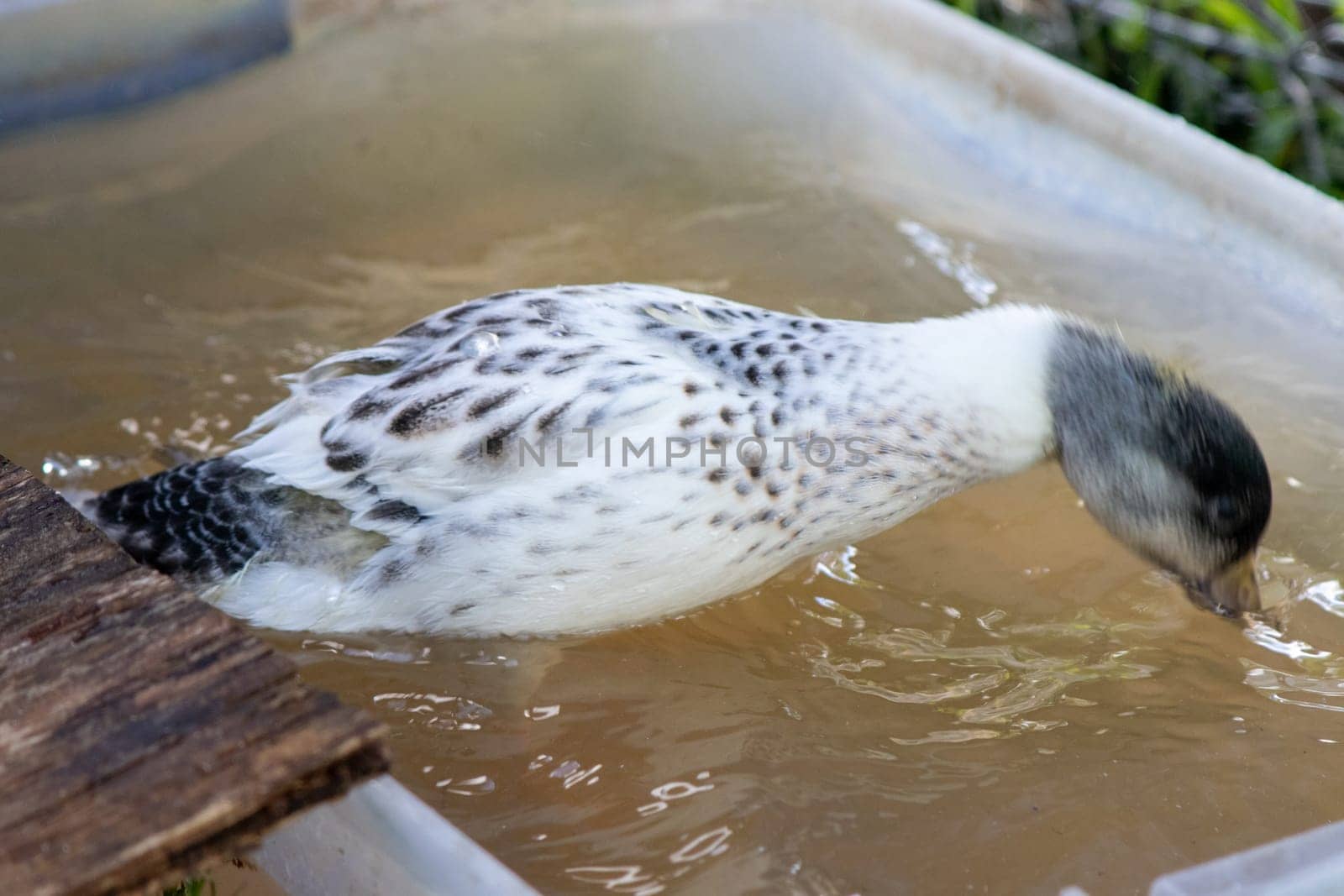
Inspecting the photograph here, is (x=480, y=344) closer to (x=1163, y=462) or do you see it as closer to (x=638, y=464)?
(x=638, y=464)

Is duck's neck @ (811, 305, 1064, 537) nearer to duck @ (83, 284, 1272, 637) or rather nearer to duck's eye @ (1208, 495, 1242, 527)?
duck @ (83, 284, 1272, 637)

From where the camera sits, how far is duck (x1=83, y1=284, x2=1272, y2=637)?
87.0 inches

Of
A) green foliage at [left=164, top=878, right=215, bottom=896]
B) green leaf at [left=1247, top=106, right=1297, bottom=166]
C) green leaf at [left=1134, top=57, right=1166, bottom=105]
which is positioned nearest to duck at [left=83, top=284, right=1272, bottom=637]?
green foliage at [left=164, top=878, right=215, bottom=896]

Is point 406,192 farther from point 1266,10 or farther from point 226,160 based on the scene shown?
point 1266,10

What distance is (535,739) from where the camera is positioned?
7.66 ft

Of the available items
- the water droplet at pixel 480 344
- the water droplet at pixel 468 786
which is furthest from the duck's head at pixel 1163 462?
the water droplet at pixel 468 786

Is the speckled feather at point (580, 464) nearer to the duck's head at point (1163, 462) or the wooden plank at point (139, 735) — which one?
the duck's head at point (1163, 462)

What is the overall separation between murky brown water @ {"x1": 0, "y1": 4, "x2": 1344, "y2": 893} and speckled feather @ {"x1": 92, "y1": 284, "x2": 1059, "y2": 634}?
0.77 feet

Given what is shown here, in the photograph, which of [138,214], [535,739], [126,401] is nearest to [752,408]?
[535,739]

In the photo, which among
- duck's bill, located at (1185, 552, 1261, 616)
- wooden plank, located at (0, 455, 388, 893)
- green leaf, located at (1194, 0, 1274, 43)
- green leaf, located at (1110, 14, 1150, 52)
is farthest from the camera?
green leaf, located at (1110, 14, 1150, 52)

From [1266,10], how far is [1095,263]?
70.8 inches

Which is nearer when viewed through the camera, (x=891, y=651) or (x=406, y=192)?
(x=891, y=651)

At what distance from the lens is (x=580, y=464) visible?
2.20 meters

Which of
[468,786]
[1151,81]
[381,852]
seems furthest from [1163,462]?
[1151,81]
